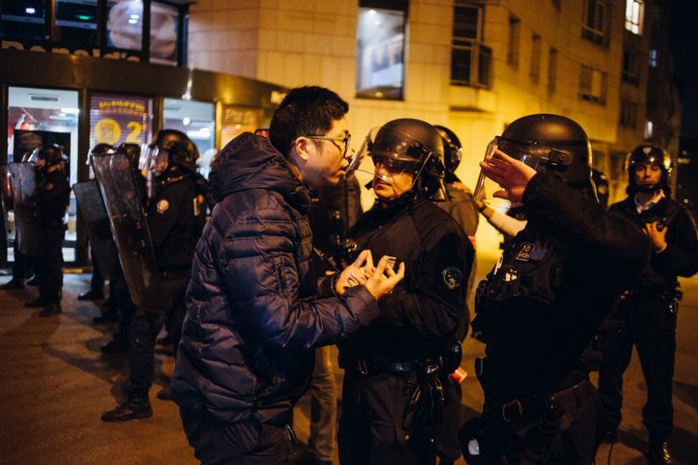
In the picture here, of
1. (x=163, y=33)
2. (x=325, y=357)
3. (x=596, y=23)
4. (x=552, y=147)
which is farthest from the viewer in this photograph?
(x=596, y=23)

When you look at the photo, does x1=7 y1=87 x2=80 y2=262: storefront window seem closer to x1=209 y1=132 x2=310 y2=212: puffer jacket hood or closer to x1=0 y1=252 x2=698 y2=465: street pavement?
x1=0 y1=252 x2=698 y2=465: street pavement

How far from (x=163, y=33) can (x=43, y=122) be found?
178 inches

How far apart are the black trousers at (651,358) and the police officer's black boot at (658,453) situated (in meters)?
0.03

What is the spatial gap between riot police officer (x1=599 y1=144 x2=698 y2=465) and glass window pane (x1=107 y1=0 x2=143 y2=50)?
37.6 ft

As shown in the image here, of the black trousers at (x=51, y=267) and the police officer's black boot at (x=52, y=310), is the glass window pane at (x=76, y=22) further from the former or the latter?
the police officer's black boot at (x=52, y=310)

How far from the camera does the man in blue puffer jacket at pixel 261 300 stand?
224 centimetres

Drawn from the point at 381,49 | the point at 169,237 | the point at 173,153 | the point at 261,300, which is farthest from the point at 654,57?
the point at 261,300

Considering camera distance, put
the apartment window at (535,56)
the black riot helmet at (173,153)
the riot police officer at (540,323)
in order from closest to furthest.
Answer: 1. the riot police officer at (540,323)
2. the black riot helmet at (173,153)
3. the apartment window at (535,56)

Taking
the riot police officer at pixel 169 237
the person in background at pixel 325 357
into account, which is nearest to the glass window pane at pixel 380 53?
the riot police officer at pixel 169 237

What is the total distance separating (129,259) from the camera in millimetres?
5273

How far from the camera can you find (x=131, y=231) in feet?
16.9

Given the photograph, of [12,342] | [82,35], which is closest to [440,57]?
[82,35]

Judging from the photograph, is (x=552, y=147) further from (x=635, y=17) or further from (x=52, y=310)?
(x=635, y=17)

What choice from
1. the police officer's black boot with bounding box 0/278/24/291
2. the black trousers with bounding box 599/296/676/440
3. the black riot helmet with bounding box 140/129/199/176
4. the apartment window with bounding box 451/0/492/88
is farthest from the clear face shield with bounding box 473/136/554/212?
the apartment window with bounding box 451/0/492/88
